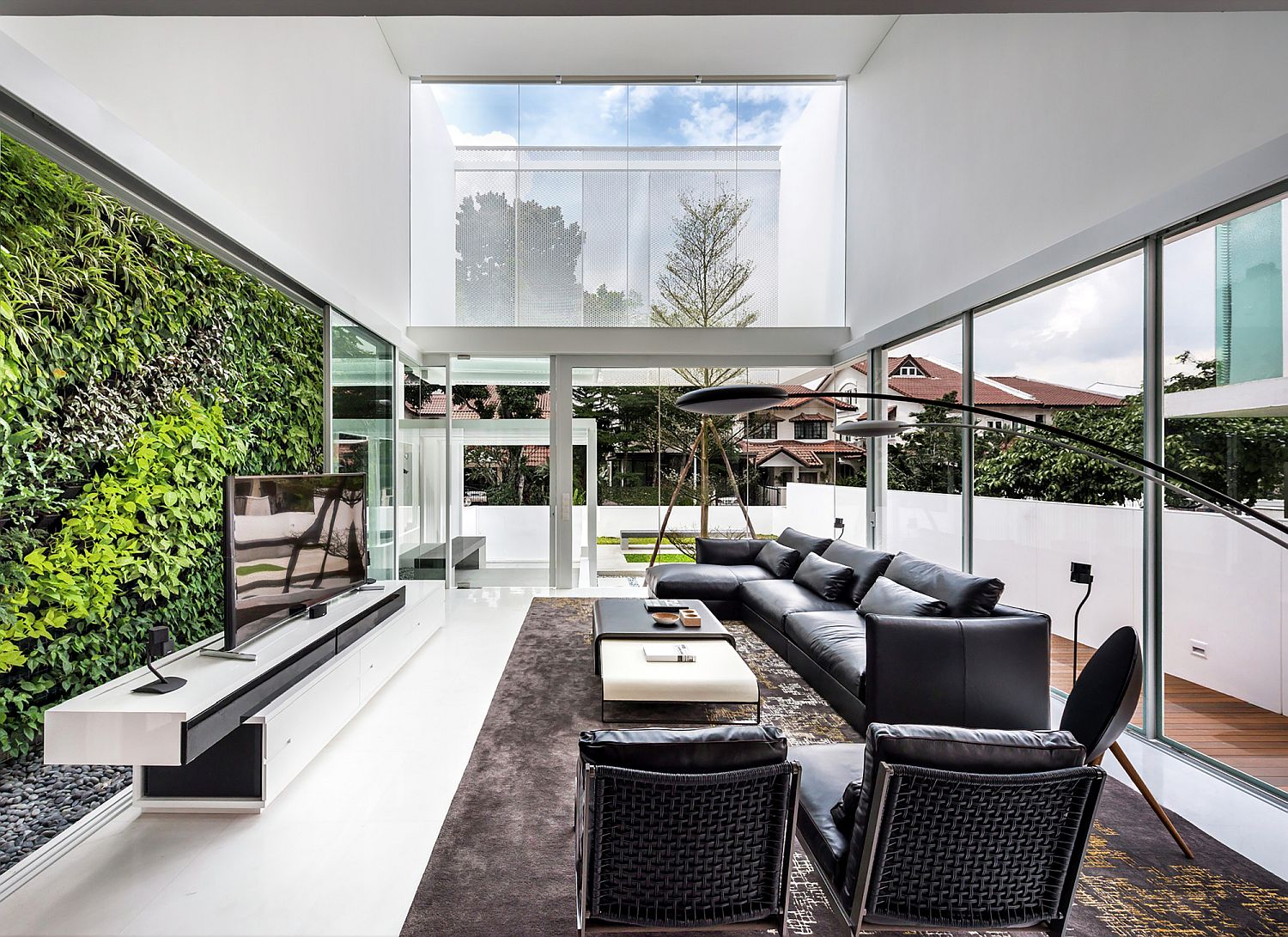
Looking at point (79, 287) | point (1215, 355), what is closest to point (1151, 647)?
point (1215, 355)

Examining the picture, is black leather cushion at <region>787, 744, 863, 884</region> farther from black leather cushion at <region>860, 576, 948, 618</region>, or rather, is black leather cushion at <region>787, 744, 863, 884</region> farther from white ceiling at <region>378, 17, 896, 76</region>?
white ceiling at <region>378, 17, 896, 76</region>

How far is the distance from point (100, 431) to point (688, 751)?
2.79m

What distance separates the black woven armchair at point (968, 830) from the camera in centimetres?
154

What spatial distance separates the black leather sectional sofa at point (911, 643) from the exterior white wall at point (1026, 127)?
7.19 feet

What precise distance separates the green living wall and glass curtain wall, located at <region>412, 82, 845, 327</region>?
4049 mm

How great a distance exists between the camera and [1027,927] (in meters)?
1.61

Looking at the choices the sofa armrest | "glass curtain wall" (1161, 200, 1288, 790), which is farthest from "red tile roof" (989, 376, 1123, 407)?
the sofa armrest

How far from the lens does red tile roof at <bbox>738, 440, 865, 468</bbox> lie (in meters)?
7.01

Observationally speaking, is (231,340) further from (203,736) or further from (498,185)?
(498,185)

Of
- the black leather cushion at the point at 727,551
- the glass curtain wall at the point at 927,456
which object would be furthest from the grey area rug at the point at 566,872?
the black leather cushion at the point at 727,551

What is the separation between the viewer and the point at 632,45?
655cm

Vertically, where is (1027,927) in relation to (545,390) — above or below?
below

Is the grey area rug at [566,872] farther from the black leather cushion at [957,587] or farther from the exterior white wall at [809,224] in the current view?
the exterior white wall at [809,224]

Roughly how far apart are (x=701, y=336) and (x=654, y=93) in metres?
2.85
